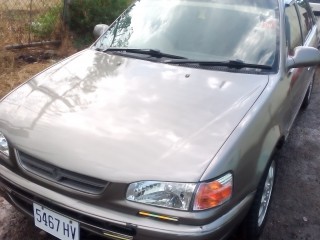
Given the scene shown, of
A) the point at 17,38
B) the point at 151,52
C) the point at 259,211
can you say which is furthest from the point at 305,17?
the point at 17,38

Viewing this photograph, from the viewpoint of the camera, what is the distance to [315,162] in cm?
362

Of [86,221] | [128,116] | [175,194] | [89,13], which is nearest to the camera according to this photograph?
[175,194]

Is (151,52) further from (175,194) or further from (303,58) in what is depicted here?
(175,194)

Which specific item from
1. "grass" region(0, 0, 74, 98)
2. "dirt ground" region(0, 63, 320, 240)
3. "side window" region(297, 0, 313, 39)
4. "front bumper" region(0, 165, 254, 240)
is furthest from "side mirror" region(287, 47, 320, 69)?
"grass" region(0, 0, 74, 98)

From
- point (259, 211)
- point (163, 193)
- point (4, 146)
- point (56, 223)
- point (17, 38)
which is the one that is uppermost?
point (163, 193)

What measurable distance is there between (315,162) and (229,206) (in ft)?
6.43

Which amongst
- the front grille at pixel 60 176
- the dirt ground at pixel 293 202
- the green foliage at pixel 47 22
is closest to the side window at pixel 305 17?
the dirt ground at pixel 293 202

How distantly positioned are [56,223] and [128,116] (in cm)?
70

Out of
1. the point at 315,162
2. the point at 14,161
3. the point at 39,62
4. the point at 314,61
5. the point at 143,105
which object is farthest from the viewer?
the point at 39,62

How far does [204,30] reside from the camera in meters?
3.02

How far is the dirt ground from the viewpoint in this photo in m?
2.66

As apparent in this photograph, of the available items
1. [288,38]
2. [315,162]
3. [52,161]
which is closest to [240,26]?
[288,38]

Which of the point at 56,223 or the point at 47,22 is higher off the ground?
the point at 56,223

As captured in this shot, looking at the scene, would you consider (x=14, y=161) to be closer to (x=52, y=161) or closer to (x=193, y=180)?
(x=52, y=161)
